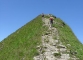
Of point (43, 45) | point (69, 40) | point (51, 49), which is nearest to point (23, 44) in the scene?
point (43, 45)

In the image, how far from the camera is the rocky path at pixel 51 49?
130 feet

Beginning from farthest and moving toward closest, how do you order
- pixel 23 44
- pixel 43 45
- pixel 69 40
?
pixel 69 40
pixel 23 44
pixel 43 45

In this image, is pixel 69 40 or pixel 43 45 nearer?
pixel 43 45

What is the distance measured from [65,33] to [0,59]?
54.8 feet

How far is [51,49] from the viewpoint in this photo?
136ft

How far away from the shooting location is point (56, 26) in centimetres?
5094

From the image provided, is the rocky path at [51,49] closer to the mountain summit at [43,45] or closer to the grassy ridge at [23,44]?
the mountain summit at [43,45]

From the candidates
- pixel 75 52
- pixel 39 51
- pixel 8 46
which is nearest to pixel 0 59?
pixel 8 46

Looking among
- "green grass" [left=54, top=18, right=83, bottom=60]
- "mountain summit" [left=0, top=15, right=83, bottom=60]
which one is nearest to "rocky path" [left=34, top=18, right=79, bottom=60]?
"mountain summit" [left=0, top=15, right=83, bottom=60]

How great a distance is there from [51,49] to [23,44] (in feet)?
22.9

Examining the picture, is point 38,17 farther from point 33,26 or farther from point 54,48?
point 54,48

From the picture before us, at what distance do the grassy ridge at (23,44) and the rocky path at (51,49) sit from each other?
4.23ft

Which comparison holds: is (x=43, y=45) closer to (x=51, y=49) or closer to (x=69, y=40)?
(x=51, y=49)

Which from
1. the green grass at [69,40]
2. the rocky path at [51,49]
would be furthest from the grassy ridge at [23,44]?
the green grass at [69,40]
